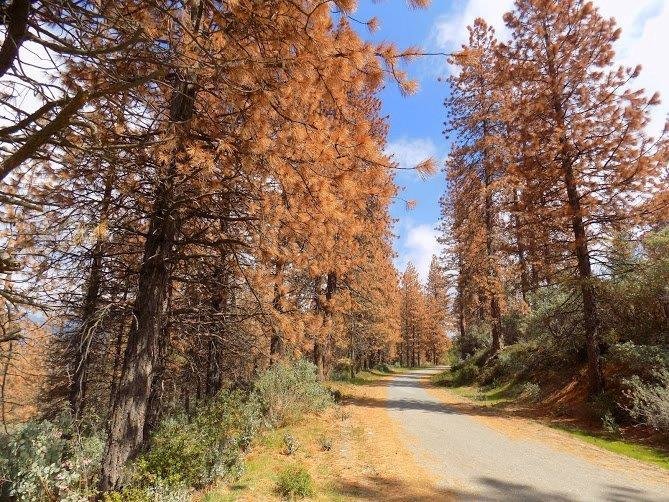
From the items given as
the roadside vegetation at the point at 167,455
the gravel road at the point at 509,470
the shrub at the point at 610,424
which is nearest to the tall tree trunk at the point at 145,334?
the roadside vegetation at the point at 167,455

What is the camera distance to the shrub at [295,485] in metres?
5.53

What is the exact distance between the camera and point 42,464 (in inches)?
210

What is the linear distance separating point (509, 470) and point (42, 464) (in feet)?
21.8

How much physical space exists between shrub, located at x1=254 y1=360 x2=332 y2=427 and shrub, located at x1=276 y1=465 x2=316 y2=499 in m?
3.19

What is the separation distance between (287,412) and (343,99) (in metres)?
7.25

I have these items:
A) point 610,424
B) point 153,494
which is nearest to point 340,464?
point 153,494

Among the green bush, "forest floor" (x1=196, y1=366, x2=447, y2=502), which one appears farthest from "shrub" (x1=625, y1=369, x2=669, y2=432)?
the green bush

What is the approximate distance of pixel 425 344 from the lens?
2554 inches

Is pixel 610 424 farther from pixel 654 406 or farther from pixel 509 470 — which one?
pixel 509 470

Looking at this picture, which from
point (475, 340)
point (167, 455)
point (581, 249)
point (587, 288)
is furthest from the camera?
point (475, 340)

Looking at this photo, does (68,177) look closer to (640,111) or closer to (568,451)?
(568,451)

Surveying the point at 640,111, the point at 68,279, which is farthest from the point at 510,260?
the point at 68,279

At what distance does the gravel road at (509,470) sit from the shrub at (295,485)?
1906 millimetres

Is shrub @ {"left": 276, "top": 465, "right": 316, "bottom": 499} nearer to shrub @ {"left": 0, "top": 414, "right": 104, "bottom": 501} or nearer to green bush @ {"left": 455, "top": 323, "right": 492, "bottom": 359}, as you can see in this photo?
shrub @ {"left": 0, "top": 414, "right": 104, "bottom": 501}
